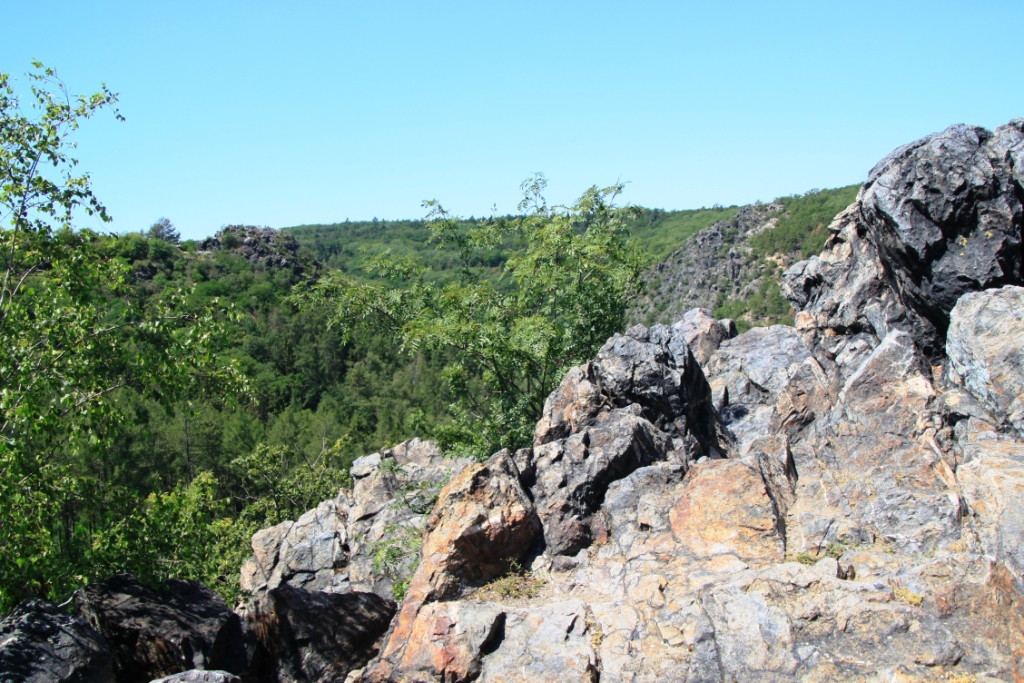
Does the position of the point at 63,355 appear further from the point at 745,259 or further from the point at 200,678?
the point at 745,259

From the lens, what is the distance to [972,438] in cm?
1030

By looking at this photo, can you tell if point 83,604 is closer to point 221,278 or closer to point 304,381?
point 304,381

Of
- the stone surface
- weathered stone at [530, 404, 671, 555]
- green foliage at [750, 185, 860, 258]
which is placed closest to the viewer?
the stone surface

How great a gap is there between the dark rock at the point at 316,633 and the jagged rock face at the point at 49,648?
2476 millimetres

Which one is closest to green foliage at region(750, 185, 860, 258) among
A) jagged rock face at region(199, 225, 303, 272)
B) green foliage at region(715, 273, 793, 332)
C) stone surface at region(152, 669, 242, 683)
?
green foliage at region(715, 273, 793, 332)

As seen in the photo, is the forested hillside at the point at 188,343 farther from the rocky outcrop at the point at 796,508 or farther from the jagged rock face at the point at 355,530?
the rocky outcrop at the point at 796,508

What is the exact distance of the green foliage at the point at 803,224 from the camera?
364ft

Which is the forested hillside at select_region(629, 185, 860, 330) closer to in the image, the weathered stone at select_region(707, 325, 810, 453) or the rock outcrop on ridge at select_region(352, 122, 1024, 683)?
the weathered stone at select_region(707, 325, 810, 453)

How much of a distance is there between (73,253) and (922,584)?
1260cm

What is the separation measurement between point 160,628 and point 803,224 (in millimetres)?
124259

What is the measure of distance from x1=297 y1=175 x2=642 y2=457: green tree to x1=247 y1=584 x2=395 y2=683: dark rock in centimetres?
438

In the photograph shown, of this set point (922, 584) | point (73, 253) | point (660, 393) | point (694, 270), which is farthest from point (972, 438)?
point (694, 270)

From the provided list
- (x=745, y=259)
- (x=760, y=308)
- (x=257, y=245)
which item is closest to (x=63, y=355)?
(x=760, y=308)

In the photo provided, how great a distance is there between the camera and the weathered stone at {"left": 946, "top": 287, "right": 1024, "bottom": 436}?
33.0 ft
